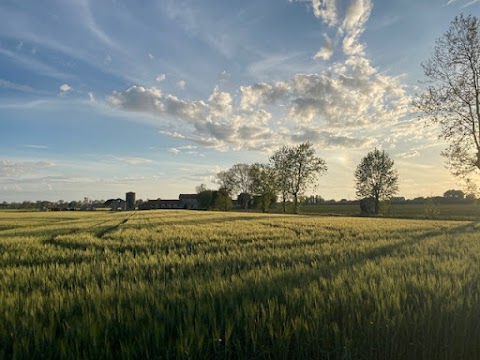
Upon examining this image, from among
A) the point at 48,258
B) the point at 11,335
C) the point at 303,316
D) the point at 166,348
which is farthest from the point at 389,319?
the point at 48,258

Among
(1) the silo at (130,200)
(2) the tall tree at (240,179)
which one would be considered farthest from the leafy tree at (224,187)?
(1) the silo at (130,200)

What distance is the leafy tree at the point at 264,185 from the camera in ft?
253

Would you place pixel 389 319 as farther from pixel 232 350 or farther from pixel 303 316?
pixel 232 350

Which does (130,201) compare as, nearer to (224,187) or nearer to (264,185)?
(224,187)

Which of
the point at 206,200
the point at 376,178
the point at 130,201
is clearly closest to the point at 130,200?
the point at 130,201

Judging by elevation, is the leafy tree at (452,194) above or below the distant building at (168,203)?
above

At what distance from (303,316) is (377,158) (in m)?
69.5

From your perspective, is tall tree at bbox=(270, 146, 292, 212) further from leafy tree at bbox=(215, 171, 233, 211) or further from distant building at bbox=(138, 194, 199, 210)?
distant building at bbox=(138, 194, 199, 210)

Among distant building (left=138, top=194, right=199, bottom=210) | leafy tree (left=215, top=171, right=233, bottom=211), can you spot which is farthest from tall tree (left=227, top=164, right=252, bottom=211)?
distant building (left=138, top=194, right=199, bottom=210)

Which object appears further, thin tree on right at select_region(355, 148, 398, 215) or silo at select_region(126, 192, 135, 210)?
silo at select_region(126, 192, 135, 210)

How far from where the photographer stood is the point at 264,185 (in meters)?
83.4

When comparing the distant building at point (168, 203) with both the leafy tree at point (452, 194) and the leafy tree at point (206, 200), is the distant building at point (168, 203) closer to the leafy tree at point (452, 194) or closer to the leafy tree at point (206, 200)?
the leafy tree at point (206, 200)

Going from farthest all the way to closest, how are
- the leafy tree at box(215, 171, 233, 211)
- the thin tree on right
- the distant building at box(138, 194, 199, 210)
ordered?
the distant building at box(138, 194, 199, 210), the leafy tree at box(215, 171, 233, 211), the thin tree on right

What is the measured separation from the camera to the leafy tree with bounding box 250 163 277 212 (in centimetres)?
7706
